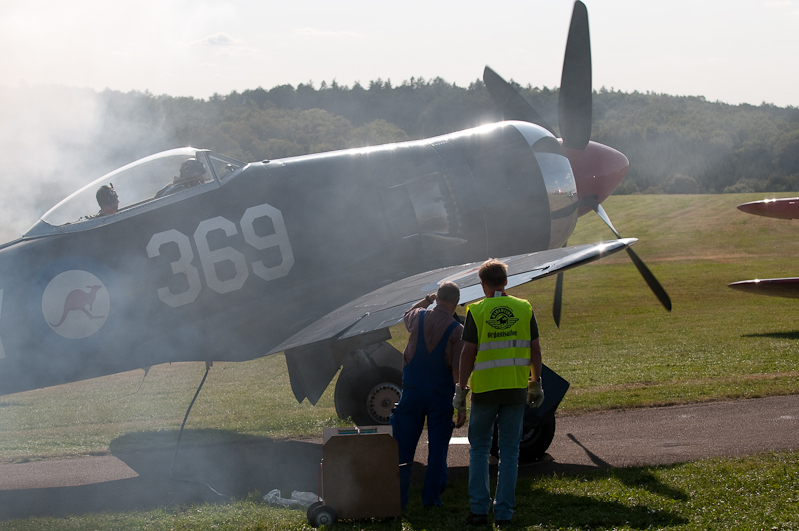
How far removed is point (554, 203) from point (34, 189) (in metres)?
13.1

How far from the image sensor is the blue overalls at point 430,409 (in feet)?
16.1

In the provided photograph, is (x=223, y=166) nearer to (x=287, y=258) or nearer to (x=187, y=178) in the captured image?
(x=187, y=178)

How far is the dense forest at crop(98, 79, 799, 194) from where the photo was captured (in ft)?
188

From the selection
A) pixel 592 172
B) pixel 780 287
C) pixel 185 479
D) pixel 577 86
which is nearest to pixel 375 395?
pixel 185 479

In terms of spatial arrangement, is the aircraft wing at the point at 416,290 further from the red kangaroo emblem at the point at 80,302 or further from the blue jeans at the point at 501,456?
the red kangaroo emblem at the point at 80,302

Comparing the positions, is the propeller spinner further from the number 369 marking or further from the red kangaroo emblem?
the red kangaroo emblem

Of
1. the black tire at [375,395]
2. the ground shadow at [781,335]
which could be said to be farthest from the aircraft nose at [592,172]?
the ground shadow at [781,335]

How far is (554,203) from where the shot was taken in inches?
343

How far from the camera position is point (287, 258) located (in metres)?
7.30

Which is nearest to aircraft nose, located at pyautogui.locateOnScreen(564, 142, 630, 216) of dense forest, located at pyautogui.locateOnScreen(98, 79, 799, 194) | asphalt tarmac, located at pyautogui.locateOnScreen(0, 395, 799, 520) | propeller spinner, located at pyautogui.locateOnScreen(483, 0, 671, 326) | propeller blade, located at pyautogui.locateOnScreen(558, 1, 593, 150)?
propeller spinner, located at pyautogui.locateOnScreen(483, 0, 671, 326)

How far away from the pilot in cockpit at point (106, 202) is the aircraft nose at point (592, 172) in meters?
5.88

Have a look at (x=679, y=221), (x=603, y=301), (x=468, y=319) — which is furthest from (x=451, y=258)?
(x=679, y=221)

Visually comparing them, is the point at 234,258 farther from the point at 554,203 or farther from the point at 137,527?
the point at 554,203

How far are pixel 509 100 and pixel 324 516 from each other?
7.62m
